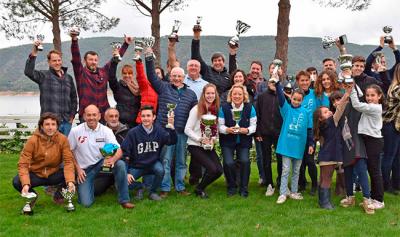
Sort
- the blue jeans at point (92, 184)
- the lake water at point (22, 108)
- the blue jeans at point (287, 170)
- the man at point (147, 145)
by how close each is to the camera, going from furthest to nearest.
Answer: the lake water at point (22, 108), the blue jeans at point (287, 170), the man at point (147, 145), the blue jeans at point (92, 184)

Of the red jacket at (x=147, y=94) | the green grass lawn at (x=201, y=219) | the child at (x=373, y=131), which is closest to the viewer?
the green grass lawn at (x=201, y=219)

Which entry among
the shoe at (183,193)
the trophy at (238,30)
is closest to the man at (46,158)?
the shoe at (183,193)

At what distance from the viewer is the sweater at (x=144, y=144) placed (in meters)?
6.50

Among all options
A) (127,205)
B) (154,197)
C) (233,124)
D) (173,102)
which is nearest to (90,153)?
(127,205)

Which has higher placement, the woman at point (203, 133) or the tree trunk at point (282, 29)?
the tree trunk at point (282, 29)

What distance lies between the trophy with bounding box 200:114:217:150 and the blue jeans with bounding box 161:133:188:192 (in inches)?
17.1

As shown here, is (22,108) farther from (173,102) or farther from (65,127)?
(173,102)

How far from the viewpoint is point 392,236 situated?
5.11m

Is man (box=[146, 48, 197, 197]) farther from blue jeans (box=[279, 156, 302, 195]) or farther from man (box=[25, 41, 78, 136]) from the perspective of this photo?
blue jeans (box=[279, 156, 302, 195])

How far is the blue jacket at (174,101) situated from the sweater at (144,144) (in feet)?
0.96

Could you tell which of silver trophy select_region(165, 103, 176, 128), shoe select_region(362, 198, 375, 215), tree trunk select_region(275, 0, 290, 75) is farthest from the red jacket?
tree trunk select_region(275, 0, 290, 75)

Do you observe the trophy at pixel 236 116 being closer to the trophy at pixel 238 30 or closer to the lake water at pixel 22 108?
the trophy at pixel 238 30

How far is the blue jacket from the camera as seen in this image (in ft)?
22.5

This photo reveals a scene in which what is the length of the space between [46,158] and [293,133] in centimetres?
335
